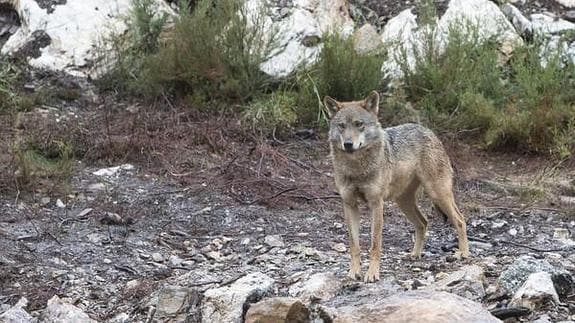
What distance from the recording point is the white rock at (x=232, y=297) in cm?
577

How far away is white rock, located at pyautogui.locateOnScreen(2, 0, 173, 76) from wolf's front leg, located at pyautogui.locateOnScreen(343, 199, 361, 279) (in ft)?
19.7

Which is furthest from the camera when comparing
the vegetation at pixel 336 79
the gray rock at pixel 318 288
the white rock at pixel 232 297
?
the vegetation at pixel 336 79

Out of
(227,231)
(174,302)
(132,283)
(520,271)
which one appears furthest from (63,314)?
(520,271)

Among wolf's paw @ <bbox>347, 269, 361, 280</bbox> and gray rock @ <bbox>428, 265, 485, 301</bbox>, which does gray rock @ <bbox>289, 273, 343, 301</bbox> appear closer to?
wolf's paw @ <bbox>347, 269, 361, 280</bbox>

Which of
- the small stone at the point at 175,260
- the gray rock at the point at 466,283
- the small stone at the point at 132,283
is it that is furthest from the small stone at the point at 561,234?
the small stone at the point at 132,283

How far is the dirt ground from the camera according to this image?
272 inches

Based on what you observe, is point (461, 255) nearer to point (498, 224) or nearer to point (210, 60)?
point (498, 224)

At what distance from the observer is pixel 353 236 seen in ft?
21.4

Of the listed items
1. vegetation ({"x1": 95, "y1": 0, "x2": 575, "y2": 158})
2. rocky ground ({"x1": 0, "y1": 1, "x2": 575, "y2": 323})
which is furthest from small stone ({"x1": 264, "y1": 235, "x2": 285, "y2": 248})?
vegetation ({"x1": 95, "y1": 0, "x2": 575, "y2": 158})

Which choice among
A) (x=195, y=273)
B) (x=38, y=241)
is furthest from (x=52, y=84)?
(x=195, y=273)

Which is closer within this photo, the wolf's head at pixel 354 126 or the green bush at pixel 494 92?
the wolf's head at pixel 354 126

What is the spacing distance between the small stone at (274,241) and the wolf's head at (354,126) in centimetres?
136

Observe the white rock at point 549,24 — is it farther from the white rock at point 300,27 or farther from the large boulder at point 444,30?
the white rock at point 300,27

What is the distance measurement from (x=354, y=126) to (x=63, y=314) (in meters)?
2.39
